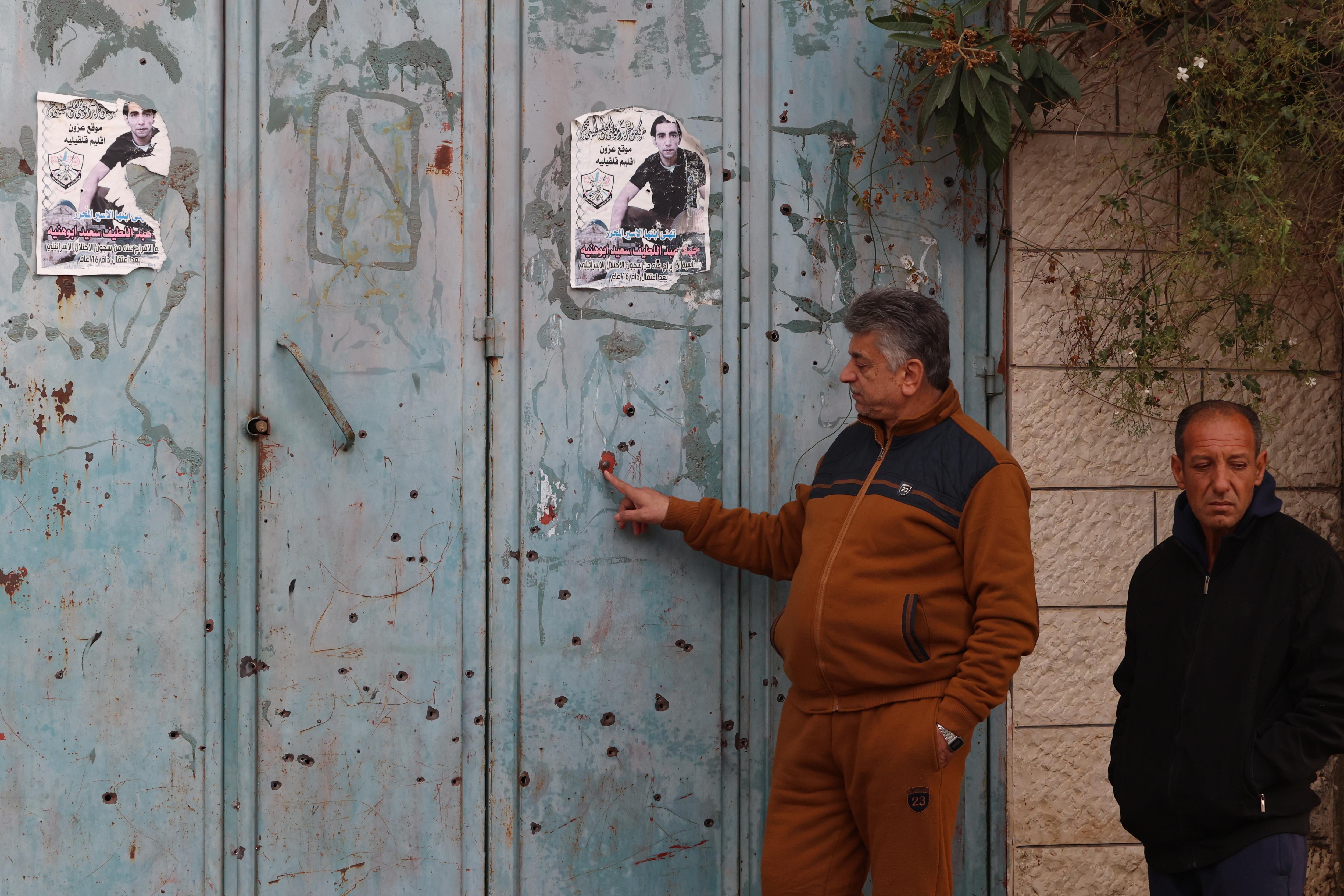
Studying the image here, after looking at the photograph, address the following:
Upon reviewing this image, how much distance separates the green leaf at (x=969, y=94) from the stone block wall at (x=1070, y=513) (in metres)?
0.40

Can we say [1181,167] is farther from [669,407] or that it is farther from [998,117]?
[669,407]

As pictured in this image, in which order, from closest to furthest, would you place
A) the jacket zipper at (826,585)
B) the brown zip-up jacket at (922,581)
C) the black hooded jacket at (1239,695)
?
the black hooded jacket at (1239,695) < the brown zip-up jacket at (922,581) < the jacket zipper at (826,585)

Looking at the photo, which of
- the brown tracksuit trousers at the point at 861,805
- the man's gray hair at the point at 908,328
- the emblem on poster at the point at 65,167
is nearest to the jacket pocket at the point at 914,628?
the brown tracksuit trousers at the point at 861,805

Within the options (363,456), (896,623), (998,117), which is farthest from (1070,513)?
(363,456)

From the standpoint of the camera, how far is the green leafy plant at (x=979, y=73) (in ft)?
8.89

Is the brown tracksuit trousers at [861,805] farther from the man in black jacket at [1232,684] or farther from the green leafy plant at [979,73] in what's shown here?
the green leafy plant at [979,73]

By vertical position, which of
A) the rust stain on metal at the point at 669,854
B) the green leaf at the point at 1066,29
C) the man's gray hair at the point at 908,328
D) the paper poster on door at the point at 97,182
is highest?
the green leaf at the point at 1066,29

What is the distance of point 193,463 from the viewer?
2.81 metres

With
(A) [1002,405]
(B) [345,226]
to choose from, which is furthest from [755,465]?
(B) [345,226]

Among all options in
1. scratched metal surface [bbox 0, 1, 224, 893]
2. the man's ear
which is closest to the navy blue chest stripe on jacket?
the man's ear

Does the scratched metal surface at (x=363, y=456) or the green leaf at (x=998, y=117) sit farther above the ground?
the green leaf at (x=998, y=117)

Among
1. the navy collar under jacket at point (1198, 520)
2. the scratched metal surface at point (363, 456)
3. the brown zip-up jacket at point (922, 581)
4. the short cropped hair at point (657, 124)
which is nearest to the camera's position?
the navy collar under jacket at point (1198, 520)

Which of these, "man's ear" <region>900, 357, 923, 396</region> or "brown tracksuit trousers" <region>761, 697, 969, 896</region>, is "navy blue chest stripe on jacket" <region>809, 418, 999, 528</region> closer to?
"man's ear" <region>900, 357, 923, 396</region>

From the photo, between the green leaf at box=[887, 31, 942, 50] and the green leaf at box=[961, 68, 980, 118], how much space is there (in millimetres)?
114
